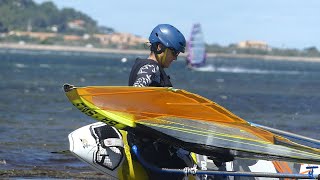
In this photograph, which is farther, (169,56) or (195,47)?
(195,47)

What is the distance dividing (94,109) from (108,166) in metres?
0.62

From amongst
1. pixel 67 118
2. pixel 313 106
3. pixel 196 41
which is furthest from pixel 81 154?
pixel 196 41

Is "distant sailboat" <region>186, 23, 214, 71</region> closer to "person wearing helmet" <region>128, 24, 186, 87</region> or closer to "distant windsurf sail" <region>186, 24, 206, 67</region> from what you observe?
"distant windsurf sail" <region>186, 24, 206, 67</region>

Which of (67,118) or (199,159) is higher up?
(199,159)

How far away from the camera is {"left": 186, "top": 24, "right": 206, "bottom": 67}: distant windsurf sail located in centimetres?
8806

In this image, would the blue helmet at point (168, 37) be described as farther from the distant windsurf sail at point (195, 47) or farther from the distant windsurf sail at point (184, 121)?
the distant windsurf sail at point (195, 47)

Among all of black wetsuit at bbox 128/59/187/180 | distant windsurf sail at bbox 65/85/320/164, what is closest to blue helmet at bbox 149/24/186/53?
black wetsuit at bbox 128/59/187/180

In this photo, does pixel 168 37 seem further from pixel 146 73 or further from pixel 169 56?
pixel 146 73

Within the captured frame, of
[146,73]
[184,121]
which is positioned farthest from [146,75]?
[184,121]

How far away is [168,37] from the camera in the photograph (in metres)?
9.28

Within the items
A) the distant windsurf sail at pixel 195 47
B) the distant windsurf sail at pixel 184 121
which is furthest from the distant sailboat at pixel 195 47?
the distant windsurf sail at pixel 184 121

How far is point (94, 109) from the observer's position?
9.02 m

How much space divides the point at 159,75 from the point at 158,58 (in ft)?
0.55

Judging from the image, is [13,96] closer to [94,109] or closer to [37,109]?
[37,109]
